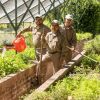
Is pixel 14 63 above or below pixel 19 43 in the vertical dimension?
below

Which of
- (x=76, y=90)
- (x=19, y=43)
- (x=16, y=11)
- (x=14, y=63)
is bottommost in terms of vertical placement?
(x=76, y=90)

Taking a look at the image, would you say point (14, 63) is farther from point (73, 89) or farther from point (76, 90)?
point (76, 90)

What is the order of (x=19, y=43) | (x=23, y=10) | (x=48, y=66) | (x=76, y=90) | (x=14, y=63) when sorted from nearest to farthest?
(x=76, y=90)
(x=14, y=63)
(x=19, y=43)
(x=48, y=66)
(x=23, y=10)

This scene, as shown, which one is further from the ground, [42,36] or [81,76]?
[42,36]

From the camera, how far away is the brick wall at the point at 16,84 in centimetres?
787

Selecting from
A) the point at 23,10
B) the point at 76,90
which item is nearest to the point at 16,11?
the point at 23,10

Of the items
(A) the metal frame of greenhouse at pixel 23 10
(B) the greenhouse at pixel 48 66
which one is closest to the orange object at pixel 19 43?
(B) the greenhouse at pixel 48 66

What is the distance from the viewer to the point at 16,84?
8.67 metres

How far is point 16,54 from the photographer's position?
10492 mm

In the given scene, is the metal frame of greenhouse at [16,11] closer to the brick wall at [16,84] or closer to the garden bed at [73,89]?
the brick wall at [16,84]

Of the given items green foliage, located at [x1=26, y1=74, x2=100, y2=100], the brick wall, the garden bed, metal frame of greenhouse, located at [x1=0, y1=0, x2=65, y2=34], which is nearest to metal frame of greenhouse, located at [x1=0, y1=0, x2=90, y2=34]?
metal frame of greenhouse, located at [x1=0, y1=0, x2=65, y2=34]

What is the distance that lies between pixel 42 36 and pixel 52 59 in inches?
24.9

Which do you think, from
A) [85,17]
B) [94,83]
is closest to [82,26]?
[85,17]

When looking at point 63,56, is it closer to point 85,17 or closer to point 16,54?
point 16,54
